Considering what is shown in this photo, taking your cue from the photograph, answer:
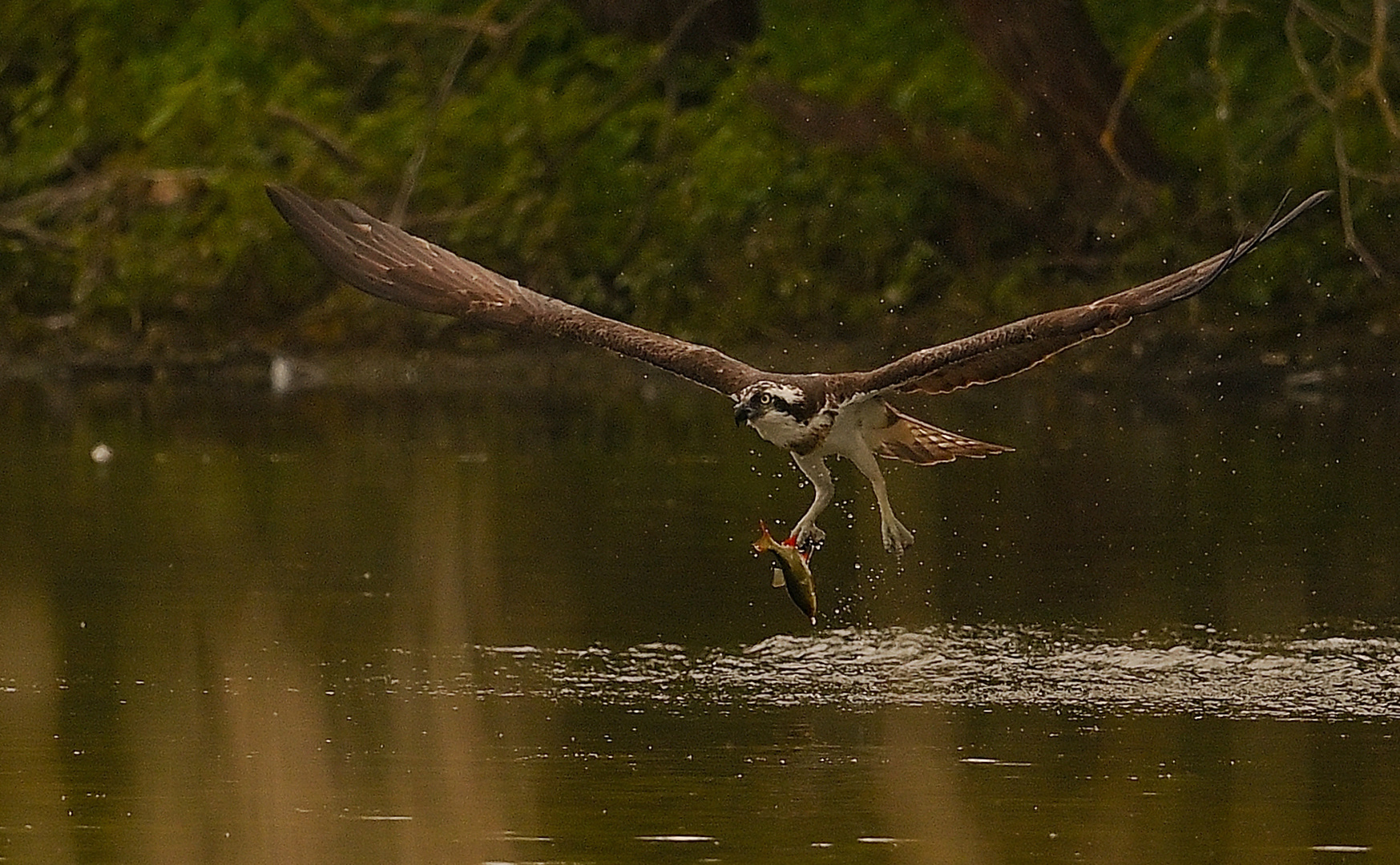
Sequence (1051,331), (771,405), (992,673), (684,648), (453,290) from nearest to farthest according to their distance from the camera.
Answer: (1051,331) < (771,405) < (992,673) < (453,290) < (684,648)

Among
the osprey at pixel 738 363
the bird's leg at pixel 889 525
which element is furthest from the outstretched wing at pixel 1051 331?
the bird's leg at pixel 889 525

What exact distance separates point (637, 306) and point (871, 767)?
13.4m

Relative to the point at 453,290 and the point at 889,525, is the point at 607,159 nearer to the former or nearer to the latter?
the point at 453,290

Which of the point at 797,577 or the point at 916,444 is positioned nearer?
the point at 797,577

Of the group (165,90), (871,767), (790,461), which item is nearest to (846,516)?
(790,461)

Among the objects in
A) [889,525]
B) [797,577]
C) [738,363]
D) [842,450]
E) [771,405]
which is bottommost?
[797,577]

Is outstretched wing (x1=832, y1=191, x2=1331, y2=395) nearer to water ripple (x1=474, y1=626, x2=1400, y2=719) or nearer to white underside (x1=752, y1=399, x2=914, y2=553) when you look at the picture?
white underside (x1=752, y1=399, x2=914, y2=553)

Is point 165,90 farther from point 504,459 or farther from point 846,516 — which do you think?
point 846,516

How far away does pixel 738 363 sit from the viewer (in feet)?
36.3

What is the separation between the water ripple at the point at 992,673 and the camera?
1059 cm

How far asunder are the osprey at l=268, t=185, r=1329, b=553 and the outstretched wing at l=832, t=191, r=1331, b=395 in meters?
0.01

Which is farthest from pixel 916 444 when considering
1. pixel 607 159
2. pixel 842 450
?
pixel 607 159

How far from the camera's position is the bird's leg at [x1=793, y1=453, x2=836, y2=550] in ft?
35.6

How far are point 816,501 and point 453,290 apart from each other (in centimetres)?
146
